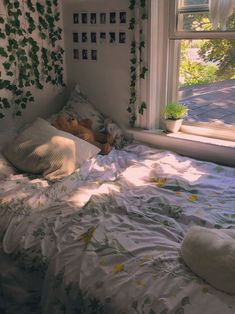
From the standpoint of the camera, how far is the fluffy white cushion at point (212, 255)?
1.10 metres

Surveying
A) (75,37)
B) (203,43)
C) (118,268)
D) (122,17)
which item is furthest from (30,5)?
(118,268)

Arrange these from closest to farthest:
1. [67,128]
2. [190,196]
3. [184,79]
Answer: [190,196]
[67,128]
[184,79]

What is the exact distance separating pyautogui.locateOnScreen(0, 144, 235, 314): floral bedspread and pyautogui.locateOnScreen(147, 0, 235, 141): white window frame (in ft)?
1.51

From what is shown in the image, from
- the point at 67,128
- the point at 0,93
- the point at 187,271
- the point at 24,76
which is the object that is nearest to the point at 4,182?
the point at 67,128

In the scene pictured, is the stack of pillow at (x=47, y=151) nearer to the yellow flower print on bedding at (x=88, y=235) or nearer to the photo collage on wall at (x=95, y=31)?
the yellow flower print on bedding at (x=88, y=235)

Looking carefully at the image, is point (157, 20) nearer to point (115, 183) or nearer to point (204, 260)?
point (115, 183)

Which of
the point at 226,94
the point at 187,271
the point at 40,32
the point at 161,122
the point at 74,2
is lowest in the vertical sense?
the point at 187,271

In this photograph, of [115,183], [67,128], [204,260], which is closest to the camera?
[204,260]

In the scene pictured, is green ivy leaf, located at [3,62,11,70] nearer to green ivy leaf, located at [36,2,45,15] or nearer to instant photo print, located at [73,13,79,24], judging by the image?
green ivy leaf, located at [36,2,45,15]

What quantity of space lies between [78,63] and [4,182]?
132 centimetres

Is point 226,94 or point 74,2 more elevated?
point 74,2

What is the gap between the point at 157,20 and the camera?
237 centimetres

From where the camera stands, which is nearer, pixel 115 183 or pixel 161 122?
pixel 115 183

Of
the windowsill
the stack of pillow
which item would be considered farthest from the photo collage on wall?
the stack of pillow
